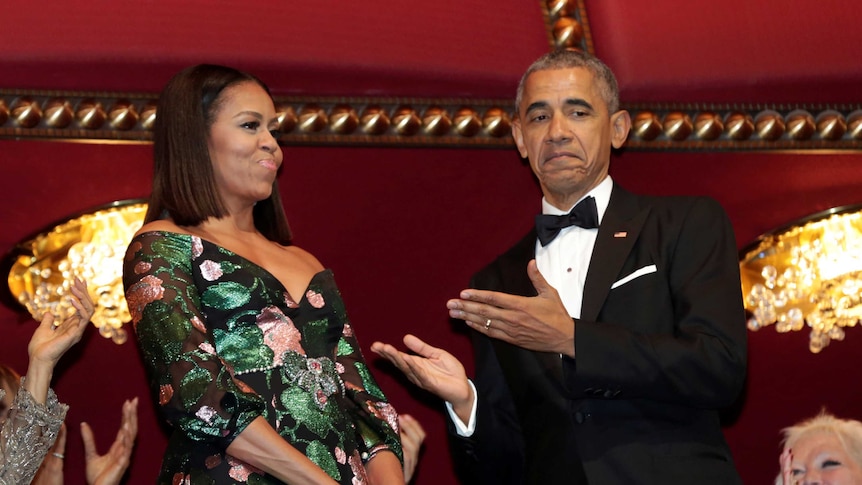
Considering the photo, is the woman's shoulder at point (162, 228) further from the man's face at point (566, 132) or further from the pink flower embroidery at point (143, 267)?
the man's face at point (566, 132)

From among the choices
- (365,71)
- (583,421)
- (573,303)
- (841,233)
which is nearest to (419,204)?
(365,71)

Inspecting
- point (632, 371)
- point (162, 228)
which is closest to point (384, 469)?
point (632, 371)

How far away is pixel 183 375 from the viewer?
228cm

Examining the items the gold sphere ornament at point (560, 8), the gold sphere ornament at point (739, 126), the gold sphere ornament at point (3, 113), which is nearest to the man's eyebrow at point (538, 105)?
the gold sphere ornament at point (560, 8)

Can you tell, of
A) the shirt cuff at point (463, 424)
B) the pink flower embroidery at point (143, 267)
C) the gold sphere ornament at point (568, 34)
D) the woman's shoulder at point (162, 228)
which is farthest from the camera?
the gold sphere ornament at point (568, 34)

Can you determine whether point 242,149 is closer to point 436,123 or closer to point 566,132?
point 436,123

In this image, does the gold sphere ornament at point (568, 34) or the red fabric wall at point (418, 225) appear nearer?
the red fabric wall at point (418, 225)

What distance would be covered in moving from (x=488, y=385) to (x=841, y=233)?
3.25ft

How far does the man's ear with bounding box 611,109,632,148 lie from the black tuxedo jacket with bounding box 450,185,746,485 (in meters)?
0.21

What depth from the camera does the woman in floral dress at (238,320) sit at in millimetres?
2285

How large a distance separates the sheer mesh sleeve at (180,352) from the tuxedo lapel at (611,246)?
0.74 metres

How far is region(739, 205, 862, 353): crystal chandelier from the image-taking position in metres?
3.19

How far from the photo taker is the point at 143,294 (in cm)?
235

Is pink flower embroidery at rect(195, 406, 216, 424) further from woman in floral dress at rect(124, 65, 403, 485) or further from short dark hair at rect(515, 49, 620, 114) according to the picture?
short dark hair at rect(515, 49, 620, 114)
